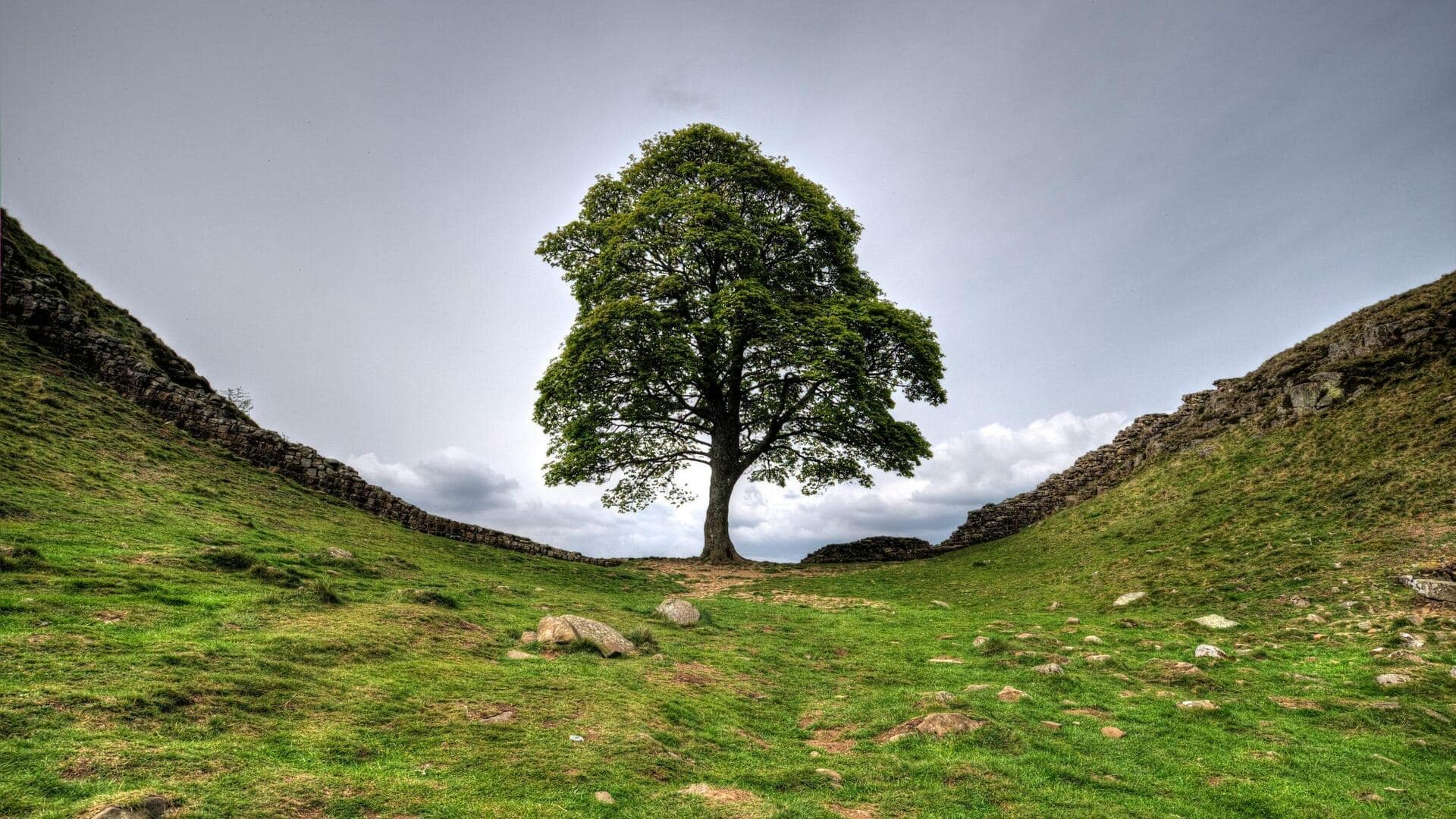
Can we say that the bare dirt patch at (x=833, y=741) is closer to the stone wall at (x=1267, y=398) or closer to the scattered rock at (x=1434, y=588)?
the scattered rock at (x=1434, y=588)

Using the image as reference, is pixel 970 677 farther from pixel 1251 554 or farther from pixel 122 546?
pixel 122 546

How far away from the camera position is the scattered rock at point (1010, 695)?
9289mm

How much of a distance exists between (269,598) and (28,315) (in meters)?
20.4

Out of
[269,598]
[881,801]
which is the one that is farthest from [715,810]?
[269,598]

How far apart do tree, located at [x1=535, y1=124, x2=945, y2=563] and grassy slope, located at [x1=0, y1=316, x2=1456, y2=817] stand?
9606 mm

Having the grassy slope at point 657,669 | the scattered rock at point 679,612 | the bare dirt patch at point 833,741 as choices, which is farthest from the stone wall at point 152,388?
the bare dirt patch at point 833,741

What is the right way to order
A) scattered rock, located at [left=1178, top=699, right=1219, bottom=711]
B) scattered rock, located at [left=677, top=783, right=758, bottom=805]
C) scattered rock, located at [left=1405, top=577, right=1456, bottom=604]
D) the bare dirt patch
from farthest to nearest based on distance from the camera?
scattered rock, located at [left=1405, top=577, right=1456, bottom=604] < scattered rock, located at [left=1178, top=699, right=1219, bottom=711] < the bare dirt patch < scattered rock, located at [left=677, top=783, right=758, bottom=805]

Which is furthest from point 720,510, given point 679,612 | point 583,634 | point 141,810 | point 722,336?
point 141,810

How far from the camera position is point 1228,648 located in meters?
11.5

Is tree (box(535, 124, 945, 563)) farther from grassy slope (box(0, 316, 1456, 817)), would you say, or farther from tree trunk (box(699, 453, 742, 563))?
grassy slope (box(0, 316, 1456, 817))

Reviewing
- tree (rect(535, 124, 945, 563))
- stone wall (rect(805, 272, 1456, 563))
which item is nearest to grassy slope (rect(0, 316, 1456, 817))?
stone wall (rect(805, 272, 1456, 563))

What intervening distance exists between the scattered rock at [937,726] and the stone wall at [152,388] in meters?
20.3

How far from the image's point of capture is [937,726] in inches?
316

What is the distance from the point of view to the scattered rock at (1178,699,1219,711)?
8672mm
